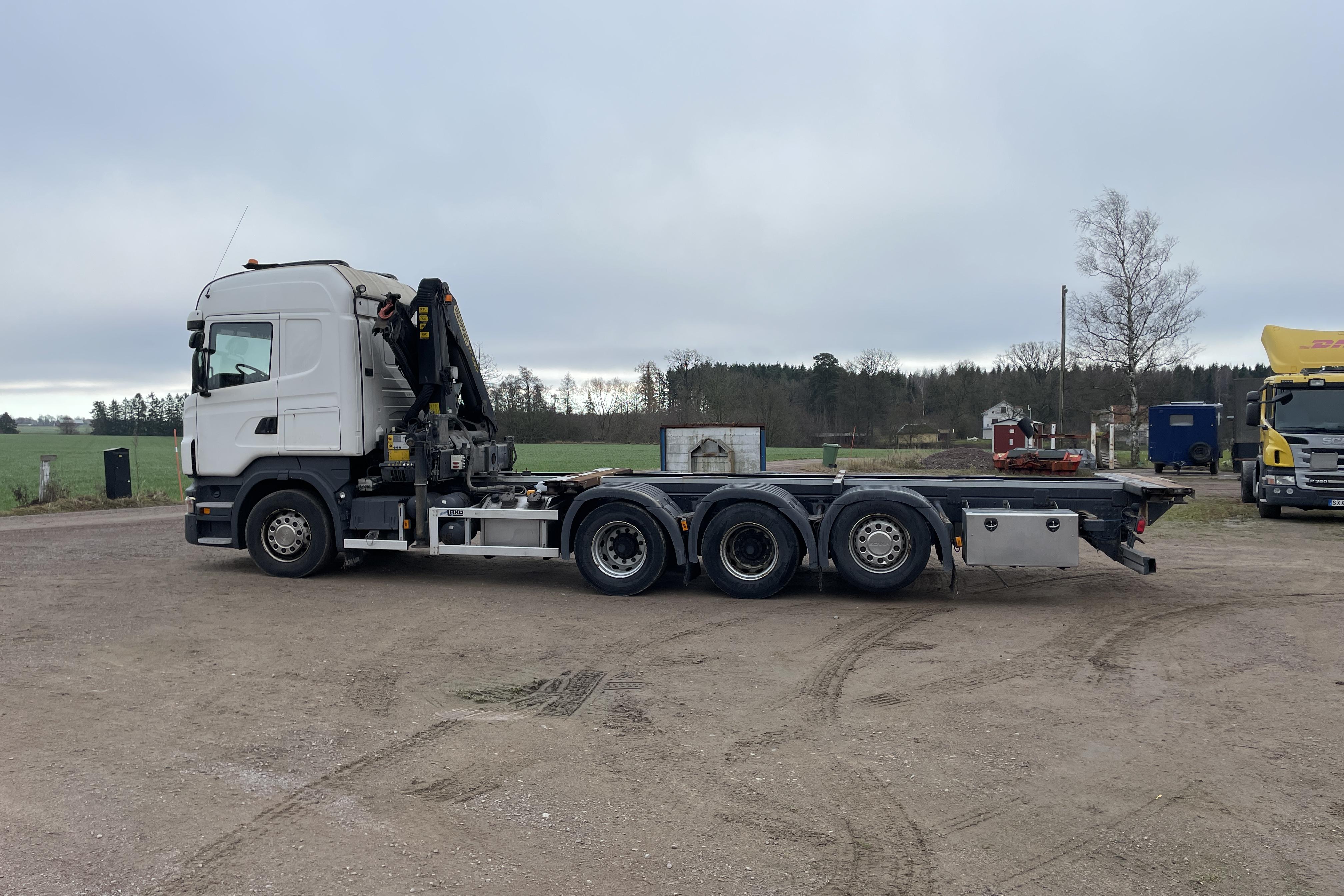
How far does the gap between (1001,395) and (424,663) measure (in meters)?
90.1

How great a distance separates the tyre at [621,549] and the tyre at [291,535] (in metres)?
→ 3.05

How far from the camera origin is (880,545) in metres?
8.73

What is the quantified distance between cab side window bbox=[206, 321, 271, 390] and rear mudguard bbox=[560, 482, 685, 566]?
3.89m

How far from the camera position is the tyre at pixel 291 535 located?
395 inches

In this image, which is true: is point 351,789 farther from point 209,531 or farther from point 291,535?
point 209,531

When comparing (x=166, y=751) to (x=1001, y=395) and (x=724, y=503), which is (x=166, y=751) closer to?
(x=724, y=503)

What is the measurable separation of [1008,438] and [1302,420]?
75.5 feet

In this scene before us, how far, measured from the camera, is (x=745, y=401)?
247 feet

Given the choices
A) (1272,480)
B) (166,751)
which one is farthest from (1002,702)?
(1272,480)

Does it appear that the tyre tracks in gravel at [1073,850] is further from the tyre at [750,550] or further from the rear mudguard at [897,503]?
the tyre at [750,550]

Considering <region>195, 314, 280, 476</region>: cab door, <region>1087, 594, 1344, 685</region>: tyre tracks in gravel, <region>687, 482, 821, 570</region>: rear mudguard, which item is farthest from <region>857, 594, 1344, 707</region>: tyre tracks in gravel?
<region>195, 314, 280, 476</region>: cab door

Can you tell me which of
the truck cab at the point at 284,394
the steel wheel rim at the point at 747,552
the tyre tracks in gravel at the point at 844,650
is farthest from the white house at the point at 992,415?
the truck cab at the point at 284,394

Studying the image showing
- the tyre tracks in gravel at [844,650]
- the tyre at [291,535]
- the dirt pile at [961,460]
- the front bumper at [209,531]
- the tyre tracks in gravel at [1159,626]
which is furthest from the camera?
the dirt pile at [961,460]

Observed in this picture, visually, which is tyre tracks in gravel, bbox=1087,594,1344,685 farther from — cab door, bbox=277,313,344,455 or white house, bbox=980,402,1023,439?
white house, bbox=980,402,1023,439
